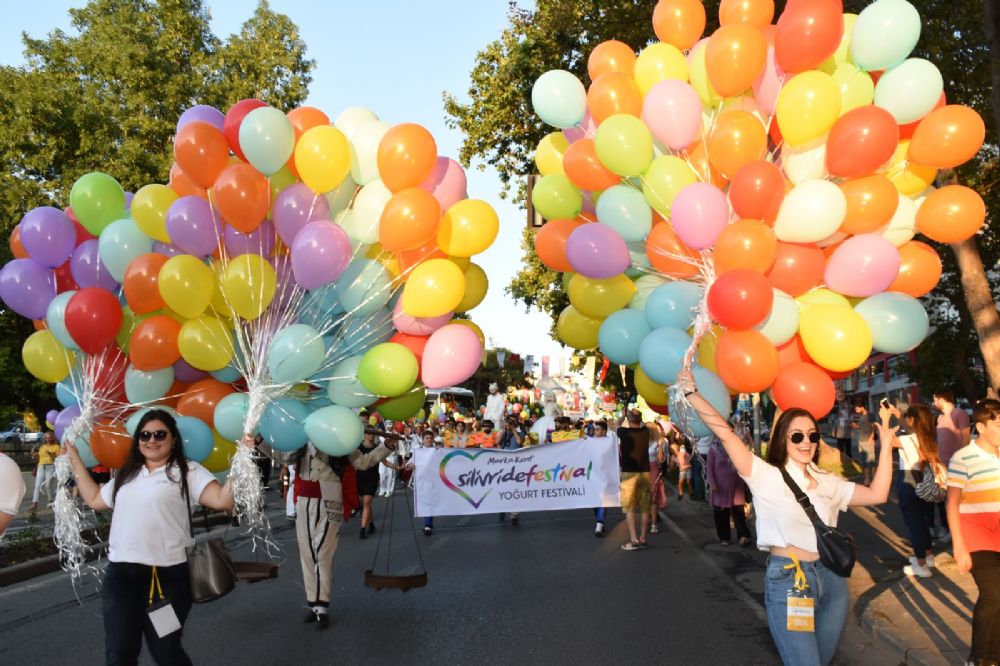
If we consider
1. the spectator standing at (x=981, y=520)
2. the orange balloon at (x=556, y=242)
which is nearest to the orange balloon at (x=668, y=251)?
the orange balloon at (x=556, y=242)

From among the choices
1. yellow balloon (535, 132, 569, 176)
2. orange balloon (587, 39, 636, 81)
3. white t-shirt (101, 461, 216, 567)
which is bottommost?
white t-shirt (101, 461, 216, 567)

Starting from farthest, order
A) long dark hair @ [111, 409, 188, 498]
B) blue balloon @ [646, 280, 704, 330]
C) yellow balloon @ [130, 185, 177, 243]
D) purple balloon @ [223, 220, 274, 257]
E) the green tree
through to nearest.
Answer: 1. the green tree
2. purple balloon @ [223, 220, 274, 257]
3. yellow balloon @ [130, 185, 177, 243]
4. blue balloon @ [646, 280, 704, 330]
5. long dark hair @ [111, 409, 188, 498]

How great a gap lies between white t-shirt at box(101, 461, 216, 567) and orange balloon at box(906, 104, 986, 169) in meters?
4.96

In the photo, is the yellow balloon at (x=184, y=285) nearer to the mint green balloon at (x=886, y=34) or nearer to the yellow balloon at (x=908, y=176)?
the mint green balloon at (x=886, y=34)

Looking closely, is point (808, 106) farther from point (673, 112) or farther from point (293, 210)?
point (293, 210)

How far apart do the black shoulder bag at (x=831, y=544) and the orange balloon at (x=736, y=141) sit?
2361 mm

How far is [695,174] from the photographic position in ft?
19.2

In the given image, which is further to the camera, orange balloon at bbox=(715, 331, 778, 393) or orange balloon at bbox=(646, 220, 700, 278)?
orange balloon at bbox=(646, 220, 700, 278)

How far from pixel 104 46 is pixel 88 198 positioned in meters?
22.3

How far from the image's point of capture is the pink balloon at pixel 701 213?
210 inches

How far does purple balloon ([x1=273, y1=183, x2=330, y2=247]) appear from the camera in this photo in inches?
232

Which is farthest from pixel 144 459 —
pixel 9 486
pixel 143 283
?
pixel 143 283

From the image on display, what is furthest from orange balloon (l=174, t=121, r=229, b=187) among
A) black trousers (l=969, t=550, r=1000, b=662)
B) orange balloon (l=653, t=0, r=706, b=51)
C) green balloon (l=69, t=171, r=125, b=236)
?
black trousers (l=969, t=550, r=1000, b=662)

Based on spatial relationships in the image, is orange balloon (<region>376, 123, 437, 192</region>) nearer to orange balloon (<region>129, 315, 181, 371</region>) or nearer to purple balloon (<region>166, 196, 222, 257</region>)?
purple balloon (<region>166, 196, 222, 257</region>)
